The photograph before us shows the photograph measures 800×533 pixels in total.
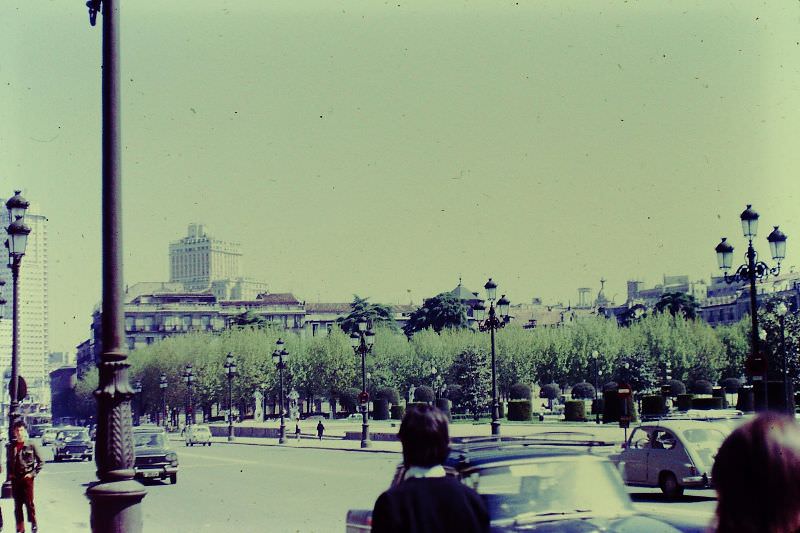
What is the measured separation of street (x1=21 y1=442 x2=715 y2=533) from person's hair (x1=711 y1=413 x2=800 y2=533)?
47.3ft

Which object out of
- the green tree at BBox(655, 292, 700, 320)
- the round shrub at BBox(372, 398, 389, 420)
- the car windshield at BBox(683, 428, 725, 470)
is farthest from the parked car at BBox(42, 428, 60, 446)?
the green tree at BBox(655, 292, 700, 320)

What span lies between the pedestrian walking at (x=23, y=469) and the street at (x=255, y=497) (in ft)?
Answer: 8.49

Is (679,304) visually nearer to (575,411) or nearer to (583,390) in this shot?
(583,390)

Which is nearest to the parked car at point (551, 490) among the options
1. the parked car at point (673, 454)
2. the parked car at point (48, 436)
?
the parked car at point (673, 454)

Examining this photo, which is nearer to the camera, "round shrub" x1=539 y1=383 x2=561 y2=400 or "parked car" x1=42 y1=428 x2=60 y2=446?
"parked car" x1=42 y1=428 x2=60 y2=446

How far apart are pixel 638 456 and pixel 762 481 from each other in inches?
736

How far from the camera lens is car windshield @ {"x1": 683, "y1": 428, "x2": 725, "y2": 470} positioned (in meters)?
19.6

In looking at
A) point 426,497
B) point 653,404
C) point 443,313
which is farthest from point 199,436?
point 443,313

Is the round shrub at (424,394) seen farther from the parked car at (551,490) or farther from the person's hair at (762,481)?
the person's hair at (762,481)

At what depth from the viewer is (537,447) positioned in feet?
27.6

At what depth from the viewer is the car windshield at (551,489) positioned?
25.2ft

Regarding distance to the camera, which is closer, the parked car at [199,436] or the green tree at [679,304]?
the parked car at [199,436]

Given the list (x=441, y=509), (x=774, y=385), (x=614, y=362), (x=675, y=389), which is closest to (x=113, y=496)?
(x=441, y=509)

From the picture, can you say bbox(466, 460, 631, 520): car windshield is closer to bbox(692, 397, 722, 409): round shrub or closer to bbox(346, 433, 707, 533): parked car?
bbox(346, 433, 707, 533): parked car
